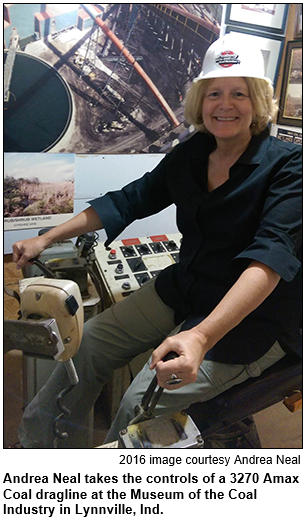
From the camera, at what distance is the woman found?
100cm

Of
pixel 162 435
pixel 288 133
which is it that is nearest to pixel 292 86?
pixel 288 133

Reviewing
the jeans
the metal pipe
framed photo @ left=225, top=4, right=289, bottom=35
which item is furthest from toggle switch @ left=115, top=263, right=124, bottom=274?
framed photo @ left=225, top=4, right=289, bottom=35

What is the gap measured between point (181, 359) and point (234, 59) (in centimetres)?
82

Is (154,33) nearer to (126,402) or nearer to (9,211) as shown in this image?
(9,211)

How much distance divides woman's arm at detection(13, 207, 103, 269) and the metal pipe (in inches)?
48.2

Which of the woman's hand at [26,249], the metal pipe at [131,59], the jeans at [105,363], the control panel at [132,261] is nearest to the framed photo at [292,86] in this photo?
the metal pipe at [131,59]

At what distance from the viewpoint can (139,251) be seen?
1790mm

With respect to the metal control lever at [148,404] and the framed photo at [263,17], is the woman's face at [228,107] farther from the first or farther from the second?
the framed photo at [263,17]

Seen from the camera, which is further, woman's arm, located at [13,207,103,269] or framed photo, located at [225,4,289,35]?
framed photo, located at [225,4,289,35]

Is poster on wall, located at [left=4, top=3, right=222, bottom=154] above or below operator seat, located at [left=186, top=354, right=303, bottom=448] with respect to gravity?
above

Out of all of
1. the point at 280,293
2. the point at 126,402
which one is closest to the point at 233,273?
the point at 280,293

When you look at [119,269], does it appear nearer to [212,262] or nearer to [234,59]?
[212,262]

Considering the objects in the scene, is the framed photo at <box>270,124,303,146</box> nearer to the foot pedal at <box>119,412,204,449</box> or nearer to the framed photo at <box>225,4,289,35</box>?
the framed photo at <box>225,4,289,35</box>

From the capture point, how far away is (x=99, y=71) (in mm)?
2146
